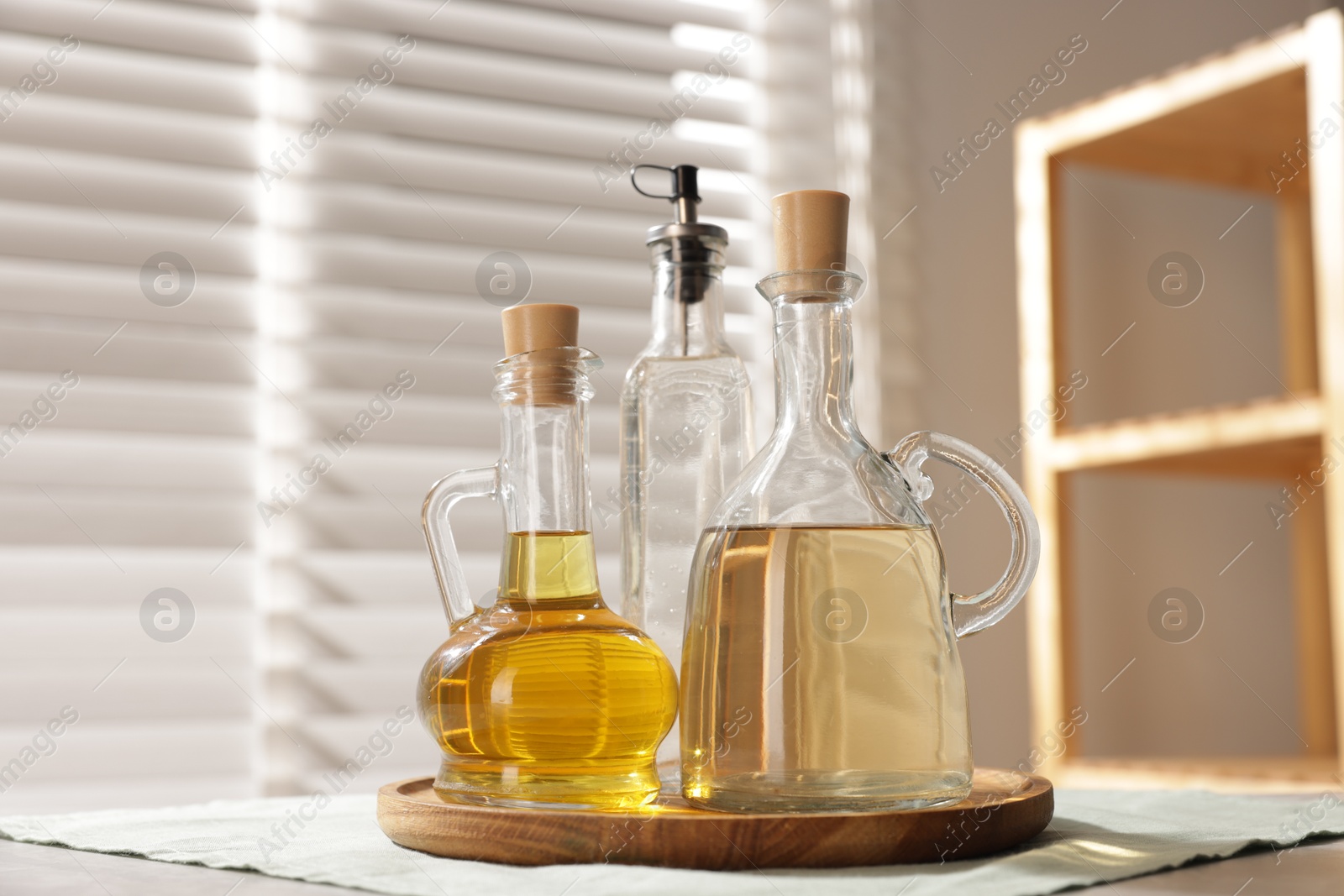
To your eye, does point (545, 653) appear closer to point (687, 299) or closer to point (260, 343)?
point (687, 299)

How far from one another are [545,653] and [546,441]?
3.8 inches

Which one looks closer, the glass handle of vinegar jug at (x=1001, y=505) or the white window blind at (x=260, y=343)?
the glass handle of vinegar jug at (x=1001, y=505)

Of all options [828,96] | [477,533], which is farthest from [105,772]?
[828,96]

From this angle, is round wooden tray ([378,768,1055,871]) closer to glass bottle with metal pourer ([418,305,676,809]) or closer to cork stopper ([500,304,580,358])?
glass bottle with metal pourer ([418,305,676,809])

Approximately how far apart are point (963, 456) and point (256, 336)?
32.9 inches

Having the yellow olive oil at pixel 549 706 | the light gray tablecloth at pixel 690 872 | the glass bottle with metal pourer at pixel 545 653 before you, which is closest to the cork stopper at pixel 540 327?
the glass bottle with metal pourer at pixel 545 653

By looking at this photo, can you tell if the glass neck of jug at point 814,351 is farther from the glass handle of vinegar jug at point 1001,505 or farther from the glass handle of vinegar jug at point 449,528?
the glass handle of vinegar jug at point 449,528

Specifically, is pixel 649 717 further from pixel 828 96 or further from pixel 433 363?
pixel 828 96

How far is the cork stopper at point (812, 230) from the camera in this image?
0.54 metres

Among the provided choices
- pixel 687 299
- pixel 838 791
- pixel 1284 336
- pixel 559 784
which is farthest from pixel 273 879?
pixel 1284 336

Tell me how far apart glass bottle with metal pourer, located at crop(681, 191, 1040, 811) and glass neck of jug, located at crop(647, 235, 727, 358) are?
66 mm

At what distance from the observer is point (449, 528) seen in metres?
0.60

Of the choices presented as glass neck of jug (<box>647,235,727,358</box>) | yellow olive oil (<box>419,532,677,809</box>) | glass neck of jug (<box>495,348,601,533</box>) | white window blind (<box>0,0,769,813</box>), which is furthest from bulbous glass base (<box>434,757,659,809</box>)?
white window blind (<box>0,0,769,813</box>)

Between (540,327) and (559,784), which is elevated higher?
(540,327)
